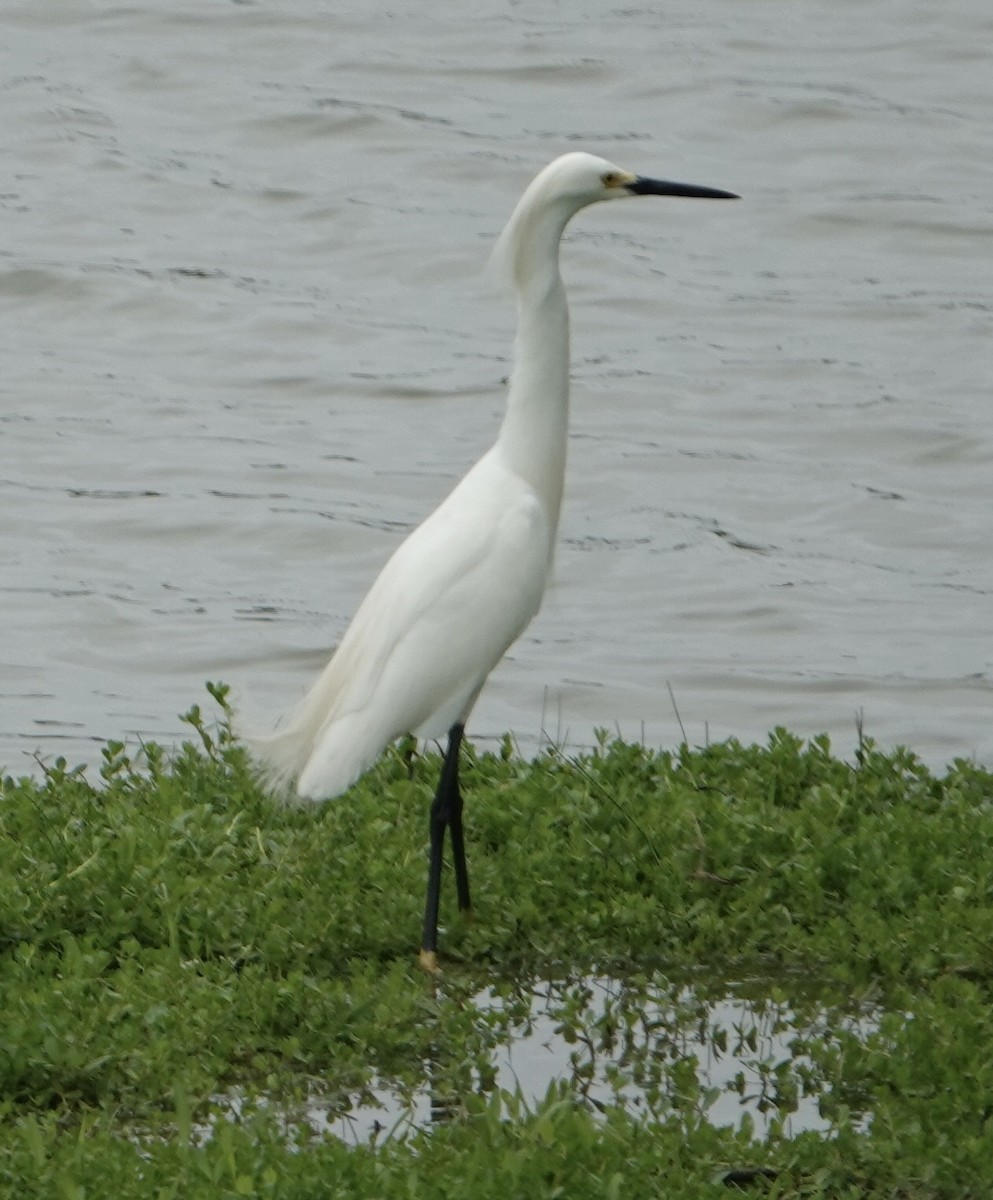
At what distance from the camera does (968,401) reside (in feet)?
41.4

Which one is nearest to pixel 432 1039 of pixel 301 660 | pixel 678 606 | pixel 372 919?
pixel 372 919

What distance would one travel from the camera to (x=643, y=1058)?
4.93 m

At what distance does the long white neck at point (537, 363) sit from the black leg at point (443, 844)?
2.46 feet

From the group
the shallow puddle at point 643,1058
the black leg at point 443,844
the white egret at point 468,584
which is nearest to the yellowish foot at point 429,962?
the black leg at point 443,844

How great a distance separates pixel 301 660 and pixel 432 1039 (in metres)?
4.73

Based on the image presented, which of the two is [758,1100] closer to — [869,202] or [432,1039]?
[432,1039]

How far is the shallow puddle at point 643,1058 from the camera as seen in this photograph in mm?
4629

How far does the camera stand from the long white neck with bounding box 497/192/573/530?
5758 mm

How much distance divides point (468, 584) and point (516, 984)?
3.39 ft

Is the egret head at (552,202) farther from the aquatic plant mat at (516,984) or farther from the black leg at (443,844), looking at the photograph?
the aquatic plant mat at (516,984)

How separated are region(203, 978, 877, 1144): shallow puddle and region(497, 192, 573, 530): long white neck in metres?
1.40

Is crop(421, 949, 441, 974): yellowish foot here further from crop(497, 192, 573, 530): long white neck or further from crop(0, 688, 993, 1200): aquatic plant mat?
crop(497, 192, 573, 530): long white neck

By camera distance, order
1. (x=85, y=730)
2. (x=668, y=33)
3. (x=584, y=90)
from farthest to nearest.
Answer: (x=668, y=33) → (x=584, y=90) → (x=85, y=730)

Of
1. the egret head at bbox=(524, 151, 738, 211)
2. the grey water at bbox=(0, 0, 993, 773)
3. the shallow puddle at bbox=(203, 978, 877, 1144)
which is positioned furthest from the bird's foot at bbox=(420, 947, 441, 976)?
the grey water at bbox=(0, 0, 993, 773)
